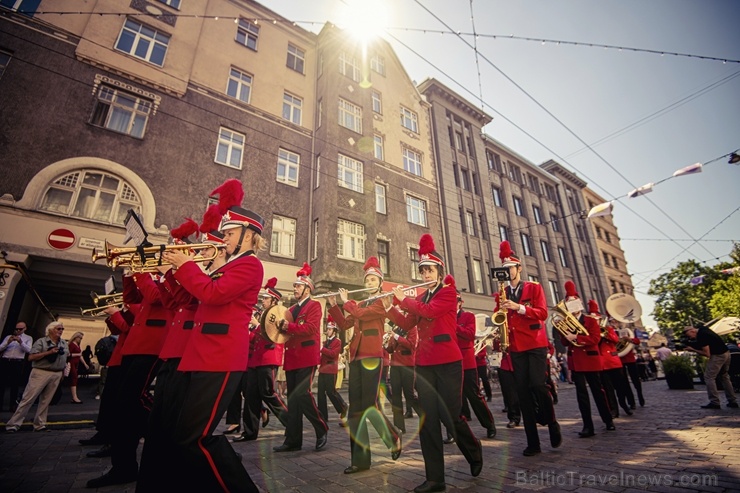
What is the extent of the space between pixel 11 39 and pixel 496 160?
33769 millimetres

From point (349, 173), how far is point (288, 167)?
12.1 ft

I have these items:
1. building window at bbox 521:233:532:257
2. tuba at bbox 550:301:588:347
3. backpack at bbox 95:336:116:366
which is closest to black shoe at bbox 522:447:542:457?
tuba at bbox 550:301:588:347

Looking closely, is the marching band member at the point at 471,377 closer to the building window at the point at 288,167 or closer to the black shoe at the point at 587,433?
the black shoe at the point at 587,433

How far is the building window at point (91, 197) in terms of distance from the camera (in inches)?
493

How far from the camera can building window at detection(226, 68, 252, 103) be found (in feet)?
59.0

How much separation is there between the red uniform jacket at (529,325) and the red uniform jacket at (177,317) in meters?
4.56

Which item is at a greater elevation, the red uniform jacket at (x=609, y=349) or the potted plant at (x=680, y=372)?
the red uniform jacket at (x=609, y=349)

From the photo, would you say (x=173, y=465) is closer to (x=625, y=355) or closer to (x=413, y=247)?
(x=625, y=355)

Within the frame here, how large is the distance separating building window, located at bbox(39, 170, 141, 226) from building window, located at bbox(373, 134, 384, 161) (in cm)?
1450

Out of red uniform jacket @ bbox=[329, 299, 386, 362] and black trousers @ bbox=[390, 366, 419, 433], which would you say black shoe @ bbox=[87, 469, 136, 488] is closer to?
red uniform jacket @ bbox=[329, 299, 386, 362]

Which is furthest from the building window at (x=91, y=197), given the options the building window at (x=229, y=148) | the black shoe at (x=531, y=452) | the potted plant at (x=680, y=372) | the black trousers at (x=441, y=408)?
the potted plant at (x=680, y=372)

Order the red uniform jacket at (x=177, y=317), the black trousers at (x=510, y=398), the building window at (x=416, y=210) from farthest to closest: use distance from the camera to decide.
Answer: the building window at (x=416, y=210)
the black trousers at (x=510, y=398)
the red uniform jacket at (x=177, y=317)

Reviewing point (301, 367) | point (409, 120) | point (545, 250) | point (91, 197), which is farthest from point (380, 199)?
point (545, 250)

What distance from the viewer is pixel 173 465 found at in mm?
2391
